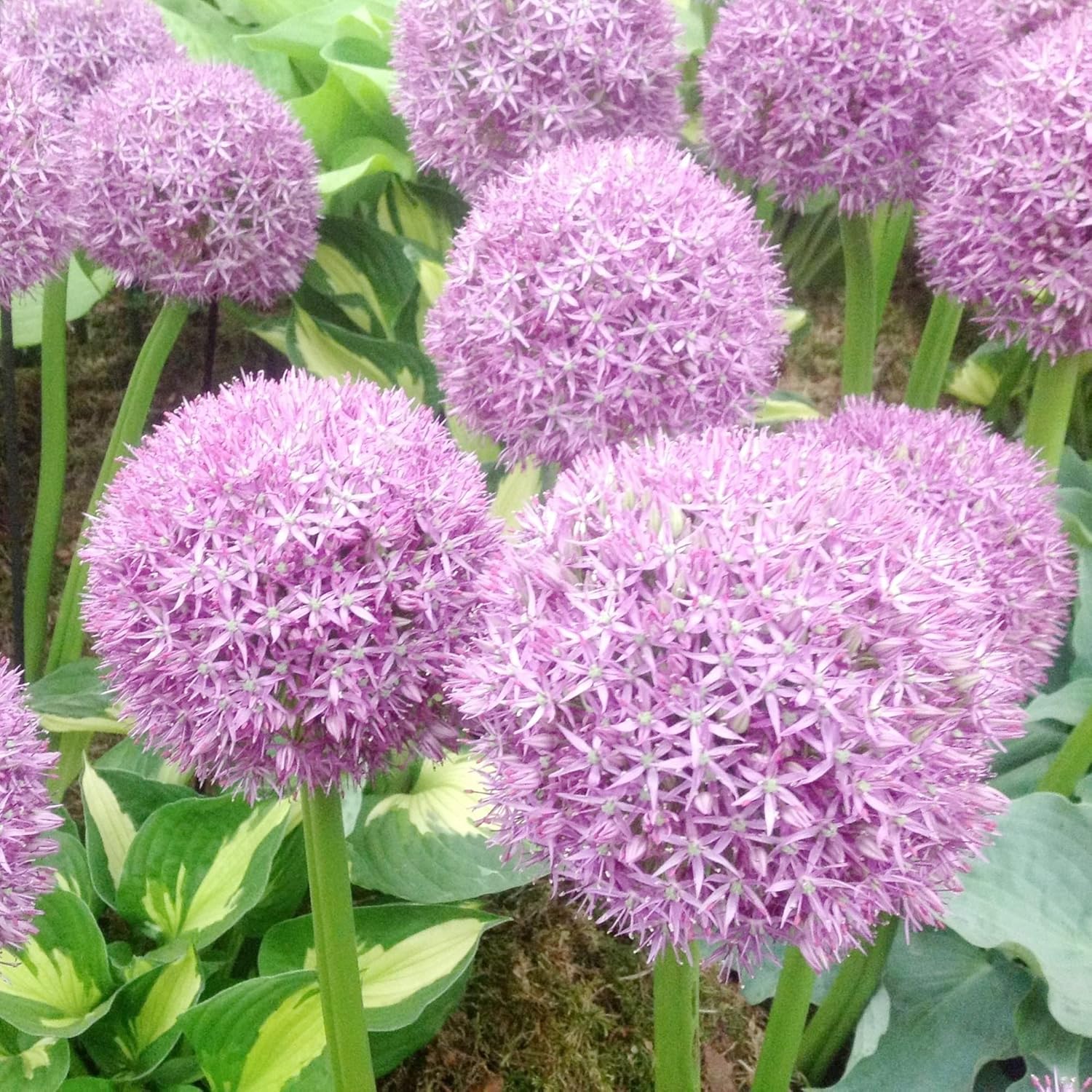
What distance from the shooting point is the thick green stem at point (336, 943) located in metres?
0.82

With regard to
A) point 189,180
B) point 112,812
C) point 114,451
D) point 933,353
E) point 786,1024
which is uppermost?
point 189,180

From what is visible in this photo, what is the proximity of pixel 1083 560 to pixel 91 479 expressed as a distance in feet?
5.09

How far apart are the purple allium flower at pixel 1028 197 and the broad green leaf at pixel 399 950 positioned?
81 cm

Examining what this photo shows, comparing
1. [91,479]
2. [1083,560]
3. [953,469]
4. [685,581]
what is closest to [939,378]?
[1083,560]

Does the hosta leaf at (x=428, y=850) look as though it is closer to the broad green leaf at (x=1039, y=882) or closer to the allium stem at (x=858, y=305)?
the broad green leaf at (x=1039, y=882)

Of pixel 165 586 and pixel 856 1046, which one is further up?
pixel 165 586

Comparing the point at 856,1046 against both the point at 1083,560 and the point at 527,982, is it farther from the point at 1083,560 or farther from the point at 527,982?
the point at 1083,560

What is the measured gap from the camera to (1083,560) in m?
1.40

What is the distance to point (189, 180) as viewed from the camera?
120cm

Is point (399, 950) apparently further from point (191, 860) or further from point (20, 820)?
point (20, 820)

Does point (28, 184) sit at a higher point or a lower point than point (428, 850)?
higher

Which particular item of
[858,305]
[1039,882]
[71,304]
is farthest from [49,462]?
[1039,882]

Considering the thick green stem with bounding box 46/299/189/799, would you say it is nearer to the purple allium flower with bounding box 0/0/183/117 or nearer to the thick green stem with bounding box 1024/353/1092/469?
the purple allium flower with bounding box 0/0/183/117

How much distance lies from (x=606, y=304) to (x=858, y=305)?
58cm
